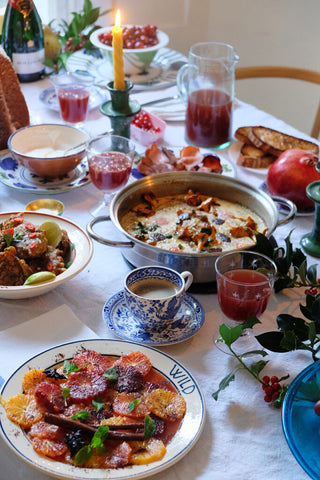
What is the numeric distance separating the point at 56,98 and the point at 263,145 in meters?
0.86

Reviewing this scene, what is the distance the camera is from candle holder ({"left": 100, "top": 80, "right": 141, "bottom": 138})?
1.70 meters

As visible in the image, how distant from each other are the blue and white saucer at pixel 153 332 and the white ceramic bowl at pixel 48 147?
1.84ft

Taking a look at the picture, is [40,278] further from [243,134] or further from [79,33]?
[79,33]

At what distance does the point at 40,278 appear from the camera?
117cm

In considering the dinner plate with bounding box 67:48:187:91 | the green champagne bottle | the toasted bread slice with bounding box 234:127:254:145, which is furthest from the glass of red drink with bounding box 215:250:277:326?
the green champagne bottle

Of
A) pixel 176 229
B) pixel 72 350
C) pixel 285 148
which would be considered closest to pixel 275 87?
pixel 285 148

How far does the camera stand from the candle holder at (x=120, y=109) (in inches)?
66.9

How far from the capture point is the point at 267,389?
98cm

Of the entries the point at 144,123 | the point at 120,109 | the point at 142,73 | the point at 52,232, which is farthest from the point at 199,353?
the point at 142,73

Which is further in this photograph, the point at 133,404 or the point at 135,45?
the point at 135,45

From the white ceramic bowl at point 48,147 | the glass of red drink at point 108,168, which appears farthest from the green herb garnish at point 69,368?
the white ceramic bowl at point 48,147

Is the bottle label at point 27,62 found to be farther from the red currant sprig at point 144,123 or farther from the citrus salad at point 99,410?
the citrus salad at point 99,410

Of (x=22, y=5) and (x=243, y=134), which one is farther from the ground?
(x=22, y=5)

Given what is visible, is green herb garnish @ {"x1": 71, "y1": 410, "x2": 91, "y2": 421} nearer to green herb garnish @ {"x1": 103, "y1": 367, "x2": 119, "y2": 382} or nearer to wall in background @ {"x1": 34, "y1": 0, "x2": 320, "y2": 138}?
green herb garnish @ {"x1": 103, "y1": 367, "x2": 119, "y2": 382}
